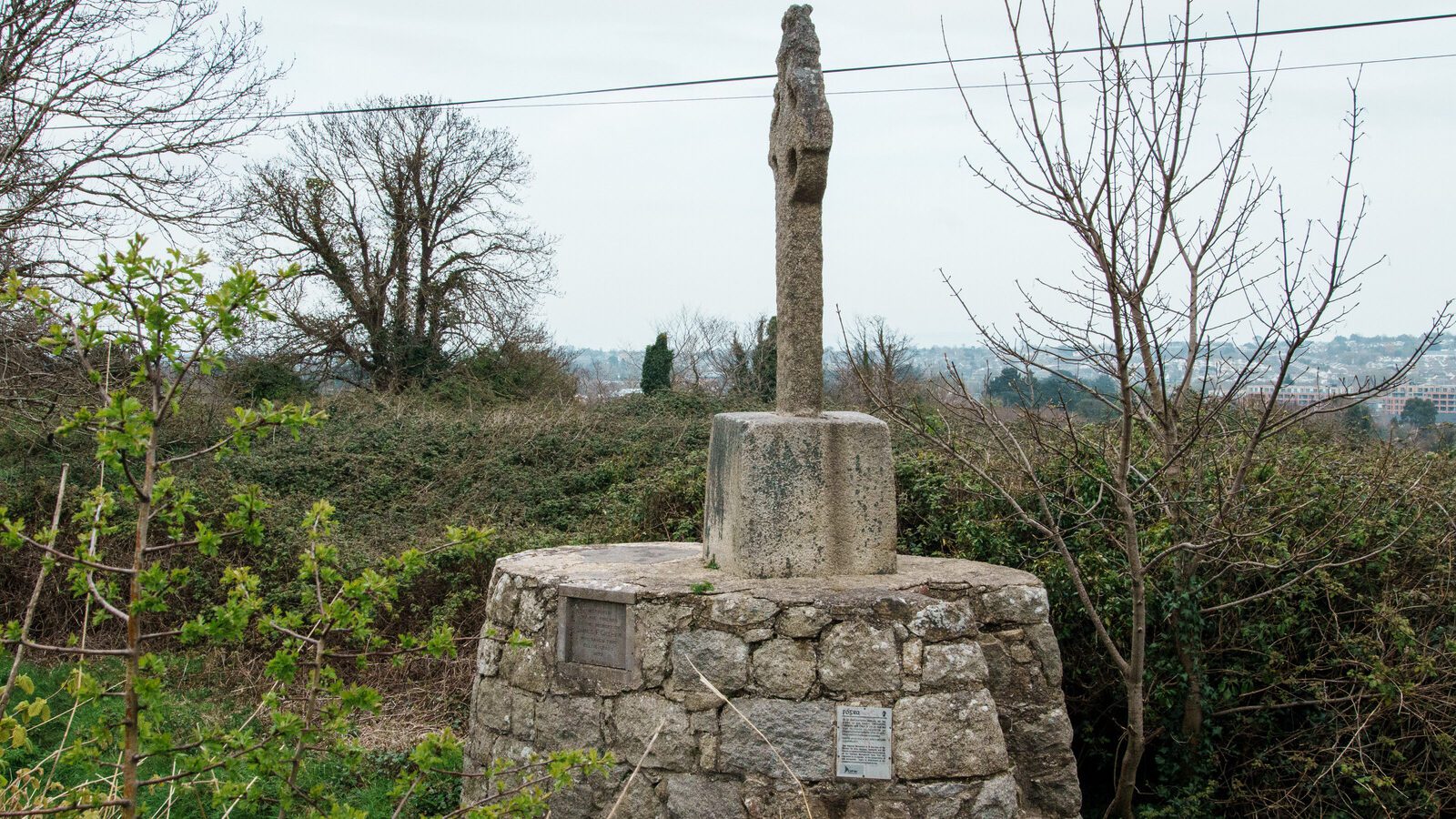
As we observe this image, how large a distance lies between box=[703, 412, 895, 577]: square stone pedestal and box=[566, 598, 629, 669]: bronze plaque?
618 mm

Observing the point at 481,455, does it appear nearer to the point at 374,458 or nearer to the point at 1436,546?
the point at 374,458

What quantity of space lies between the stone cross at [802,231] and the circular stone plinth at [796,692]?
3.26 ft

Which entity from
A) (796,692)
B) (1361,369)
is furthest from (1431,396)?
(796,692)

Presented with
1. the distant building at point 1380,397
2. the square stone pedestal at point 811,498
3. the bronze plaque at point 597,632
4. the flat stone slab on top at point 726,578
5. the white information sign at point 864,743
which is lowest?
the white information sign at point 864,743

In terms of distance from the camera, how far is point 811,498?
5.21 meters

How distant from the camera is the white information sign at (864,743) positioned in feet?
15.2

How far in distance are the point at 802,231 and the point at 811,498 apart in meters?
1.31

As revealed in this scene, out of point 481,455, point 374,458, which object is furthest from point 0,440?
point 481,455

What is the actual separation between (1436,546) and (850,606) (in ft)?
11.0

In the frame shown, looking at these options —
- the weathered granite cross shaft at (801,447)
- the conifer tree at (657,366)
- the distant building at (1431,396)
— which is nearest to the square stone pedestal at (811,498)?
the weathered granite cross shaft at (801,447)

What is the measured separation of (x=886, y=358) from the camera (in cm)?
617

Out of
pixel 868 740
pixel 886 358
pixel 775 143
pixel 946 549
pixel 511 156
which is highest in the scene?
pixel 511 156

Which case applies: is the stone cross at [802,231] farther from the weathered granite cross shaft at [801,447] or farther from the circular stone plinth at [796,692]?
the circular stone plinth at [796,692]

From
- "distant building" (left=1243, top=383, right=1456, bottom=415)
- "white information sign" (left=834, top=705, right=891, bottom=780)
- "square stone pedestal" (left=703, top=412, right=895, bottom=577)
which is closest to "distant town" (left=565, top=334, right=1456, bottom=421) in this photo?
"distant building" (left=1243, top=383, right=1456, bottom=415)
